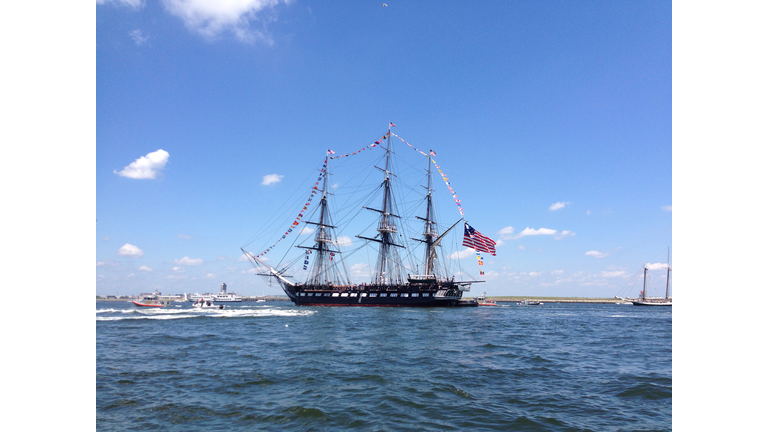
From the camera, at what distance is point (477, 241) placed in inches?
2190

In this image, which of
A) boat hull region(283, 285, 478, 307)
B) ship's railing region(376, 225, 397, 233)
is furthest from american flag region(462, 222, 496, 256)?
ship's railing region(376, 225, 397, 233)

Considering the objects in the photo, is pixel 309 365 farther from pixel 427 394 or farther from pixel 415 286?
pixel 415 286

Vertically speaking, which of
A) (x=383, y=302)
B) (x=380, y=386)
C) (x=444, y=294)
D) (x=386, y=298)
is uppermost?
(x=380, y=386)

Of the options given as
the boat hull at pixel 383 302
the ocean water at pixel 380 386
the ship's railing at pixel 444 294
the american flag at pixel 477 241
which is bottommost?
the boat hull at pixel 383 302

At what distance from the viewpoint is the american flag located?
54281mm

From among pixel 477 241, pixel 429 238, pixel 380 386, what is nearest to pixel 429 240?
pixel 429 238

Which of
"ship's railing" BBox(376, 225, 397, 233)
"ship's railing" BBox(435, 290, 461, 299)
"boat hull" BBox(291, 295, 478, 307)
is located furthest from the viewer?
"ship's railing" BBox(376, 225, 397, 233)

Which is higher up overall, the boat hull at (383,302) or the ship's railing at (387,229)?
the ship's railing at (387,229)

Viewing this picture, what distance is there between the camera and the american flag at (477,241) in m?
54.3

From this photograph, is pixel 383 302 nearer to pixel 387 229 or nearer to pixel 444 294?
pixel 444 294

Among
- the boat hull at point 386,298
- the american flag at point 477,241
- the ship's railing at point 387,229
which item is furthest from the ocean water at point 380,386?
the ship's railing at point 387,229

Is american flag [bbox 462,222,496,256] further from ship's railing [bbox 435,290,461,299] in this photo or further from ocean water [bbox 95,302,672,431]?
ocean water [bbox 95,302,672,431]

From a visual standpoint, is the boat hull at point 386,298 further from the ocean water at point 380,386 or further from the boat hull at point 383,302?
the ocean water at point 380,386
